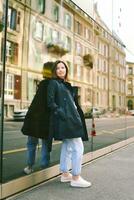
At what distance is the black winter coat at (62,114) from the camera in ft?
19.6

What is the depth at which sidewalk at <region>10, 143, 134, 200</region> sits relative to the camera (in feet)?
18.0

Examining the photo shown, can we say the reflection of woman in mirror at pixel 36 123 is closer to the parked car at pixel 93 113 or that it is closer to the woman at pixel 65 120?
the woman at pixel 65 120

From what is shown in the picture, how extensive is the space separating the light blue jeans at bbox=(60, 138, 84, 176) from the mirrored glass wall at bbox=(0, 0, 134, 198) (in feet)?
1.14

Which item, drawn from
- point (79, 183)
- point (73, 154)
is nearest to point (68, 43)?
point (73, 154)

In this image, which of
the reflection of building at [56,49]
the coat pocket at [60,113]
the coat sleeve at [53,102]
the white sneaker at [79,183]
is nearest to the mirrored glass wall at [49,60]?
the reflection of building at [56,49]

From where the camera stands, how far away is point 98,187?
609 cm

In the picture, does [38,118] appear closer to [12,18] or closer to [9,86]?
[9,86]

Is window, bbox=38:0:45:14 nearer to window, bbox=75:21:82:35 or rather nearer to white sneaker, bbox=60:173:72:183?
window, bbox=75:21:82:35

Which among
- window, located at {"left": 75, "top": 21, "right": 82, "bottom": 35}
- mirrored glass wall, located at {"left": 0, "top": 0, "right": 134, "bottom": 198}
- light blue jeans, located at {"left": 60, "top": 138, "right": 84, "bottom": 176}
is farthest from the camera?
window, located at {"left": 75, "top": 21, "right": 82, "bottom": 35}

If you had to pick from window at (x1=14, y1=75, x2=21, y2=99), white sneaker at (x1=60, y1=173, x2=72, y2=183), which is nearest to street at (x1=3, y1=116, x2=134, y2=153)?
window at (x1=14, y1=75, x2=21, y2=99)

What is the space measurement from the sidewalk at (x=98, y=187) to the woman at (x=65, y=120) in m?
0.22

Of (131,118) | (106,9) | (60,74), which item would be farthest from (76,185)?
(131,118)

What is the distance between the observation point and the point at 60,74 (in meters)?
6.21

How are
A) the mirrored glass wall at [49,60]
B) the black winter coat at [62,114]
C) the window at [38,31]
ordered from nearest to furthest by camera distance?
the mirrored glass wall at [49,60] < the black winter coat at [62,114] < the window at [38,31]
